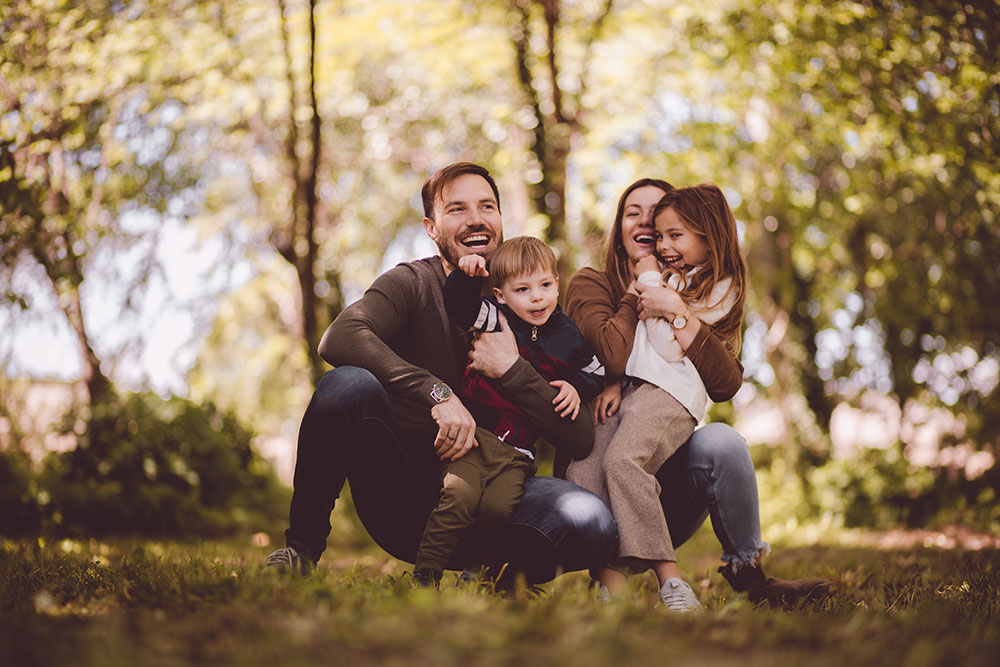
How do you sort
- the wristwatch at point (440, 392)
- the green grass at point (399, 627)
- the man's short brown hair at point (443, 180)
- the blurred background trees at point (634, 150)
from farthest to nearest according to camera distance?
the blurred background trees at point (634, 150)
the man's short brown hair at point (443, 180)
the wristwatch at point (440, 392)
the green grass at point (399, 627)

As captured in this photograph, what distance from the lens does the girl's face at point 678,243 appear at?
3287mm

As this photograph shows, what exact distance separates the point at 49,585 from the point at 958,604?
2981 millimetres

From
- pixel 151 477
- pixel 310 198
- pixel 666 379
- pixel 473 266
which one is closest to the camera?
pixel 473 266

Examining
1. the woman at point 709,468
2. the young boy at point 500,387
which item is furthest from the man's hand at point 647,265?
the young boy at point 500,387

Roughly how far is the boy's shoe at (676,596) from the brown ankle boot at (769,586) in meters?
0.38

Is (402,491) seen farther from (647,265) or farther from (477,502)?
(647,265)

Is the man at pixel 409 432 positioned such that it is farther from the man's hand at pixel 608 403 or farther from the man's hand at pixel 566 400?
the man's hand at pixel 608 403

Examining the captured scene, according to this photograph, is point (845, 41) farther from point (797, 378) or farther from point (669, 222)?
point (797, 378)

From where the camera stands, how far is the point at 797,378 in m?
10.4

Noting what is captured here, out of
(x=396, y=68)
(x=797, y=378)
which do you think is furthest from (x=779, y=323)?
(x=396, y=68)

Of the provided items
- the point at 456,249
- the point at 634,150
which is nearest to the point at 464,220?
the point at 456,249

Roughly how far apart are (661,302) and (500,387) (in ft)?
2.31

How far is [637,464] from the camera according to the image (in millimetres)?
2887

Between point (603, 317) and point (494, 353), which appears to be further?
point (603, 317)
